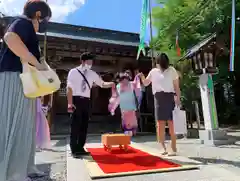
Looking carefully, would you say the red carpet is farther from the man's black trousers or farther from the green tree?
the green tree

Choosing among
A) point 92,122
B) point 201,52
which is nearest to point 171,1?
point 201,52

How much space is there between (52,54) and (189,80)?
5652 mm

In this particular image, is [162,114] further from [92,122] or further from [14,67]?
[92,122]

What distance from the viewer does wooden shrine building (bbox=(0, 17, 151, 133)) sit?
9.22m

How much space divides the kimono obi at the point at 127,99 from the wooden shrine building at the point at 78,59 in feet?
10.8

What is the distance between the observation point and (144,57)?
34.3 feet

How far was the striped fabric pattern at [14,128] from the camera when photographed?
2113 millimetres

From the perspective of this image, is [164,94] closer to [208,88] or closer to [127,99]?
[127,99]

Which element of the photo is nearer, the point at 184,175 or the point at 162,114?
the point at 184,175

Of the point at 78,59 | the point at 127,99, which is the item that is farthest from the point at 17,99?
the point at 78,59

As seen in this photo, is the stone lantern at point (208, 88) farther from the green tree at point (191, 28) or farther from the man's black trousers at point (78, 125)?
the man's black trousers at point (78, 125)

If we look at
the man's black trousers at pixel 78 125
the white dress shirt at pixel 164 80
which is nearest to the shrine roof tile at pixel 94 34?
the white dress shirt at pixel 164 80

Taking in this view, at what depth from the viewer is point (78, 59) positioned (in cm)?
1067

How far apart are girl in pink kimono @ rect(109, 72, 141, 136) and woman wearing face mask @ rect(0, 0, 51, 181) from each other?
392 cm
